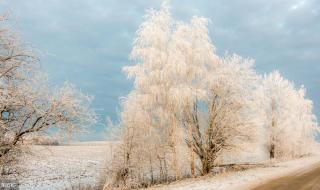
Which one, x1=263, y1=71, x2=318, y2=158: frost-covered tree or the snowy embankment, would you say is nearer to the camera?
the snowy embankment

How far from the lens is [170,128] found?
1253 inches

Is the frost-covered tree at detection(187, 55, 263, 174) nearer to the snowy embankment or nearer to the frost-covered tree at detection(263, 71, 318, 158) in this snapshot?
the snowy embankment

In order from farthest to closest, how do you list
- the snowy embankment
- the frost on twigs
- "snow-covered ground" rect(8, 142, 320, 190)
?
the frost on twigs
the snowy embankment
"snow-covered ground" rect(8, 142, 320, 190)

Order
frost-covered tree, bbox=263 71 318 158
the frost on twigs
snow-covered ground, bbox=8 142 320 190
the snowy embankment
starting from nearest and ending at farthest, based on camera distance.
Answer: snow-covered ground, bbox=8 142 320 190
the snowy embankment
the frost on twigs
frost-covered tree, bbox=263 71 318 158

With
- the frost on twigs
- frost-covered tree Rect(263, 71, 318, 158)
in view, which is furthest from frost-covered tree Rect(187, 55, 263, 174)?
frost-covered tree Rect(263, 71, 318, 158)

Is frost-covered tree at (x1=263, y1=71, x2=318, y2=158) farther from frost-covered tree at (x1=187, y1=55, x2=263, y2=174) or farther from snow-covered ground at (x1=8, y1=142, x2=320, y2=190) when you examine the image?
frost-covered tree at (x1=187, y1=55, x2=263, y2=174)

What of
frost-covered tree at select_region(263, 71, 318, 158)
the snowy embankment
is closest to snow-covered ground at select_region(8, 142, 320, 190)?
the snowy embankment

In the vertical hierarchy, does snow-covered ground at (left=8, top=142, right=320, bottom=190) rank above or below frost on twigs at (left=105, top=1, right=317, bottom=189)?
below

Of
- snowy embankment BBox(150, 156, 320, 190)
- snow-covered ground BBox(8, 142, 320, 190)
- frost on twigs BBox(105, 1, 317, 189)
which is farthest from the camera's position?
frost on twigs BBox(105, 1, 317, 189)

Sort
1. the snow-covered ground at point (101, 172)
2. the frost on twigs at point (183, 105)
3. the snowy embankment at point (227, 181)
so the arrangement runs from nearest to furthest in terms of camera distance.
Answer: the snow-covered ground at point (101, 172)
the snowy embankment at point (227, 181)
the frost on twigs at point (183, 105)

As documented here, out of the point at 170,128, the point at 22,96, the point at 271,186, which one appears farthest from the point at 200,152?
the point at 22,96

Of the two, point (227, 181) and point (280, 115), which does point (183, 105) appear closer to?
point (227, 181)

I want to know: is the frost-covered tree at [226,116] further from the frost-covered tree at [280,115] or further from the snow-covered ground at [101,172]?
the frost-covered tree at [280,115]

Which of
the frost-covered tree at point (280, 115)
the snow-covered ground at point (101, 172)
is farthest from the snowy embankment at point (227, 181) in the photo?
the frost-covered tree at point (280, 115)
